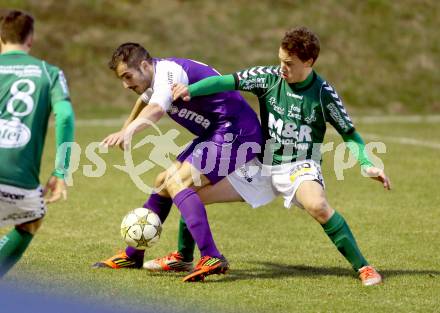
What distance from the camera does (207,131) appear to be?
7383 millimetres

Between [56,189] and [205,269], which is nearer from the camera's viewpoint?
[56,189]

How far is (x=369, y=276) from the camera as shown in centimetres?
688

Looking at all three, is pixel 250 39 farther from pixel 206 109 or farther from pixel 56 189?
pixel 56 189

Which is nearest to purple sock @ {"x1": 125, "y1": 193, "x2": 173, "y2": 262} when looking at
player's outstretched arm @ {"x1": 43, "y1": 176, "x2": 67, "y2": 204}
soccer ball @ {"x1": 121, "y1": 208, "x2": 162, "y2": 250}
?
soccer ball @ {"x1": 121, "y1": 208, "x2": 162, "y2": 250}

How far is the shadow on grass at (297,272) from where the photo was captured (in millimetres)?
7207

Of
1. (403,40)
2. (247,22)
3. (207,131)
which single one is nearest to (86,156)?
Result: (207,131)

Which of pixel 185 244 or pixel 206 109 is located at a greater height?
pixel 206 109

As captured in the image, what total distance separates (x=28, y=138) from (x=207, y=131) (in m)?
1.93

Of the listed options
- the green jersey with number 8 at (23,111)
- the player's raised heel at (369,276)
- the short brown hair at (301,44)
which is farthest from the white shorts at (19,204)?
the player's raised heel at (369,276)

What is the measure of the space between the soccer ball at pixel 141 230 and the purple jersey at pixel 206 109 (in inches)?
30.2

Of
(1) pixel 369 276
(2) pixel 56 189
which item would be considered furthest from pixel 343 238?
(2) pixel 56 189

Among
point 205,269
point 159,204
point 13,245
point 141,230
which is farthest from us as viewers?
point 159,204

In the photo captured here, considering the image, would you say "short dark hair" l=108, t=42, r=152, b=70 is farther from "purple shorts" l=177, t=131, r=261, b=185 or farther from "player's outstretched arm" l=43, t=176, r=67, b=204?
"player's outstretched arm" l=43, t=176, r=67, b=204

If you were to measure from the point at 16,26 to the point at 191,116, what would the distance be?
6.04 ft
